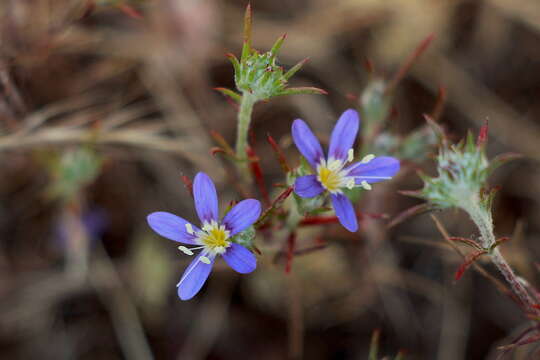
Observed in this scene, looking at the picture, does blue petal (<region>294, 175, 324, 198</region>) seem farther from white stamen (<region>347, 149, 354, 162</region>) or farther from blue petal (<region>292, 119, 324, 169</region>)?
white stamen (<region>347, 149, 354, 162</region>)

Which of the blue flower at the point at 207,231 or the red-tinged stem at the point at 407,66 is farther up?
the red-tinged stem at the point at 407,66

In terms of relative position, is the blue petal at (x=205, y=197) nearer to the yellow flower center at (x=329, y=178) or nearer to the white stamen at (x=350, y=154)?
the yellow flower center at (x=329, y=178)

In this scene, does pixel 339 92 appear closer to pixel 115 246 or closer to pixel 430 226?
pixel 430 226

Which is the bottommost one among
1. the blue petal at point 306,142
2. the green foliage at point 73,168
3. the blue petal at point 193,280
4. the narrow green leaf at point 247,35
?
the blue petal at point 193,280

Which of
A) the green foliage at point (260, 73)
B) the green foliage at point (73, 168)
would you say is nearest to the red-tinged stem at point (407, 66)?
the green foliage at point (260, 73)

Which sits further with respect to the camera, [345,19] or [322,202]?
[345,19]

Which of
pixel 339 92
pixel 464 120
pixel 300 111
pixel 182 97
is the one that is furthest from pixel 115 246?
pixel 464 120

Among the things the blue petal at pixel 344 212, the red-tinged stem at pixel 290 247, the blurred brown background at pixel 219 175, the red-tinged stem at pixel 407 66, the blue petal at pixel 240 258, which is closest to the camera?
the blue petal at pixel 240 258
